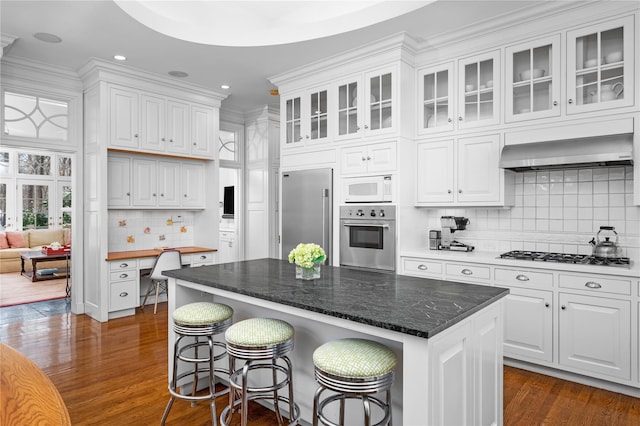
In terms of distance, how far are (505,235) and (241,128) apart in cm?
459

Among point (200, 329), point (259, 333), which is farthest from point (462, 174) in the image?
point (200, 329)

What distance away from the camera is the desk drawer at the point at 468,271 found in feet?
11.0

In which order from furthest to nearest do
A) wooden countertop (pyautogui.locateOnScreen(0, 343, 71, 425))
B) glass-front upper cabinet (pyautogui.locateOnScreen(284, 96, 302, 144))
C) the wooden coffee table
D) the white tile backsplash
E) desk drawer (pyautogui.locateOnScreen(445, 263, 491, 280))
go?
the wooden coffee table, glass-front upper cabinet (pyautogui.locateOnScreen(284, 96, 302, 144)), desk drawer (pyautogui.locateOnScreen(445, 263, 491, 280)), the white tile backsplash, wooden countertop (pyautogui.locateOnScreen(0, 343, 71, 425))

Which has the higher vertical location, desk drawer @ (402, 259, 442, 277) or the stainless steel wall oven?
the stainless steel wall oven

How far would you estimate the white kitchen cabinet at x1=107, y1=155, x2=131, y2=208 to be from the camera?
16.3 ft

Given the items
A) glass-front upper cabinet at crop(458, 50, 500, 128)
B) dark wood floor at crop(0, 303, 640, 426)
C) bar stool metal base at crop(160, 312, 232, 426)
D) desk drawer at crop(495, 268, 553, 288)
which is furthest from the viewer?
glass-front upper cabinet at crop(458, 50, 500, 128)

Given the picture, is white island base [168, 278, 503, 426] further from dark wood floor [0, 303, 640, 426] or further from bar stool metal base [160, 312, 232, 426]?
dark wood floor [0, 303, 640, 426]

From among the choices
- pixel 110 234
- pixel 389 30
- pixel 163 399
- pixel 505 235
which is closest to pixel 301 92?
pixel 389 30

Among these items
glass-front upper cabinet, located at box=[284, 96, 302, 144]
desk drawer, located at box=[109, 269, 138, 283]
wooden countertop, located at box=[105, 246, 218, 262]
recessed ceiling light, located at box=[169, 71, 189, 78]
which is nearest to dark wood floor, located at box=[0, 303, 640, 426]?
desk drawer, located at box=[109, 269, 138, 283]

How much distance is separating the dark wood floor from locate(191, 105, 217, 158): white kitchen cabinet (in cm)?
249

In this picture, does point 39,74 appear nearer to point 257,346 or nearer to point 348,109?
point 348,109

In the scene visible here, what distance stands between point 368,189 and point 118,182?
10.4 ft

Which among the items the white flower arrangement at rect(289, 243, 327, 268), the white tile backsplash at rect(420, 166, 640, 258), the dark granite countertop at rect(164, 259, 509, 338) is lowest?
the dark granite countertop at rect(164, 259, 509, 338)

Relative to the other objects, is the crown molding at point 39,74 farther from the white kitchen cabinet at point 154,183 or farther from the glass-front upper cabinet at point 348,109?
the glass-front upper cabinet at point 348,109
